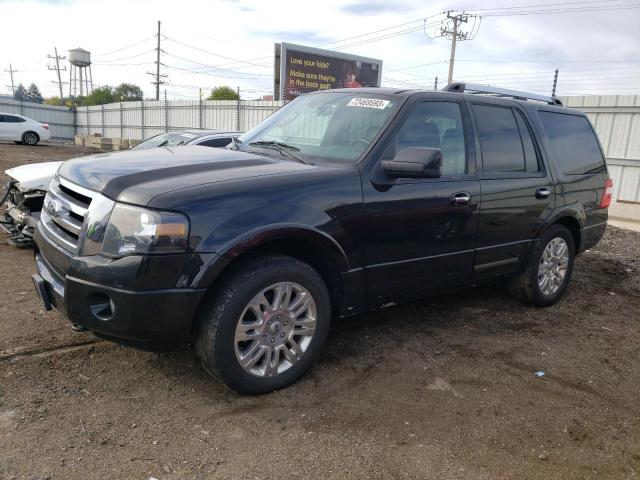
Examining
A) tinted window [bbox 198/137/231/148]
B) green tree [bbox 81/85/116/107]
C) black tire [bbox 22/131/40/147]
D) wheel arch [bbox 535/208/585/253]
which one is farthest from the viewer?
green tree [bbox 81/85/116/107]

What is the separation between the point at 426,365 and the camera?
3.76 meters

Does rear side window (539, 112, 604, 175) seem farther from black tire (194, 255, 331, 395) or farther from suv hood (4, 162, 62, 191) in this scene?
suv hood (4, 162, 62, 191)

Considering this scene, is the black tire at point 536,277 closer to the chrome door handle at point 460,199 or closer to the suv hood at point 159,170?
the chrome door handle at point 460,199

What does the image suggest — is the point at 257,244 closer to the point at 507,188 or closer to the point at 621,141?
the point at 507,188

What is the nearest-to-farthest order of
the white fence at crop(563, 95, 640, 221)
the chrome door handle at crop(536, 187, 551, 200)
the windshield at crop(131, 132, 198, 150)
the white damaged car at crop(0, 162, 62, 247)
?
1. the chrome door handle at crop(536, 187, 551, 200)
2. the white damaged car at crop(0, 162, 62, 247)
3. the windshield at crop(131, 132, 198, 150)
4. the white fence at crop(563, 95, 640, 221)

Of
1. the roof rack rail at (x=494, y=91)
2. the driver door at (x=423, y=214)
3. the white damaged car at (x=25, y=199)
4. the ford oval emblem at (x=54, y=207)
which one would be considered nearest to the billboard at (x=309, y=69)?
the roof rack rail at (x=494, y=91)

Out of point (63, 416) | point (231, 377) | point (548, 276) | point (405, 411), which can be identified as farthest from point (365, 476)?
point (548, 276)

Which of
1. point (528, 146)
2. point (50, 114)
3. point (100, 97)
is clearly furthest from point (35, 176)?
point (100, 97)

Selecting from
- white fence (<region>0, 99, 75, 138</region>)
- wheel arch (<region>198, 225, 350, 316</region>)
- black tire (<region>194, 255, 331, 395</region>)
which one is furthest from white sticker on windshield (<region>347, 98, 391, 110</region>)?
white fence (<region>0, 99, 75, 138</region>)

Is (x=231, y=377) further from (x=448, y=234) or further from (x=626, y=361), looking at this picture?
(x=626, y=361)

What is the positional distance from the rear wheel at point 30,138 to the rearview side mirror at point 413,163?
29.0 meters

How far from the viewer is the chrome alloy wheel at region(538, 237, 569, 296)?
5.02 m

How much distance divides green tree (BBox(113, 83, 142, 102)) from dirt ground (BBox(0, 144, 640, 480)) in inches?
3525

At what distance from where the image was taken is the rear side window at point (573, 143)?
Result: 197 inches
